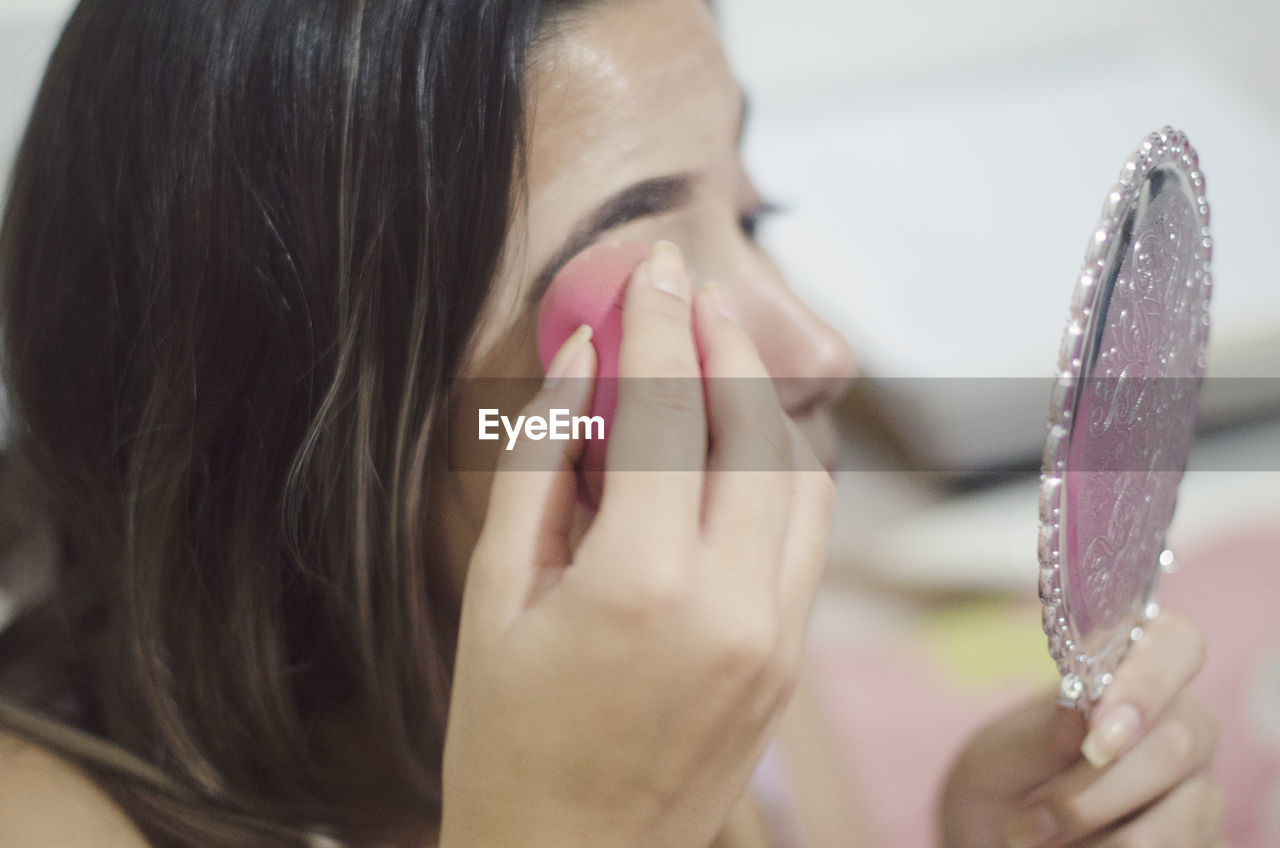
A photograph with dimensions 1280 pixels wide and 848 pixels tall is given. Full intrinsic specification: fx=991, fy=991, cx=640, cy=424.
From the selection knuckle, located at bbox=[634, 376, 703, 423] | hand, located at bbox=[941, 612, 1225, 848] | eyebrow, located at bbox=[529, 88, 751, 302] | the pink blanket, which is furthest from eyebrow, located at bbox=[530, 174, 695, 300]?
the pink blanket

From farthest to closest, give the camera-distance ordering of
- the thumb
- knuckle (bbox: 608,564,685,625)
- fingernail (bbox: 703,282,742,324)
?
the thumb → fingernail (bbox: 703,282,742,324) → knuckle (bbox: 608,564,685,625)

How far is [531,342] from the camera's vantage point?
0.53 meters

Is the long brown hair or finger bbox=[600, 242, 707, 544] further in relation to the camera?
the long brown hair

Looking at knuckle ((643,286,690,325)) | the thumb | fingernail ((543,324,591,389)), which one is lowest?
the thumb

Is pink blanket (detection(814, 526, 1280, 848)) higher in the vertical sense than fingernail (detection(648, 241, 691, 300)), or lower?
lower

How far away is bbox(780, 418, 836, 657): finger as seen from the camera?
42cm

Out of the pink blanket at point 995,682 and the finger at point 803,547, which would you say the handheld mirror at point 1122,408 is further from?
the pink blanket at point 995,682

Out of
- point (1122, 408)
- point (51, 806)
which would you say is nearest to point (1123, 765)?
point (1122, 408)

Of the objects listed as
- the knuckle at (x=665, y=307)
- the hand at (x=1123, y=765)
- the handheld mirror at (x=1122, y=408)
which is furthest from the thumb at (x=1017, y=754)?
the knuckle at (x=665, y=307)

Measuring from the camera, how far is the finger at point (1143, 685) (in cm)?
49

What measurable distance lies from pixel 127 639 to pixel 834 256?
0.92m

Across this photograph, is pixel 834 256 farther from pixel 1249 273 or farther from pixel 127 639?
pixel 127 639

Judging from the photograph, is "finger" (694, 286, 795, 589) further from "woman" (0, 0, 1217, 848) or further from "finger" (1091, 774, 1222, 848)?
"finger" (1091, 774, 1222, 848)

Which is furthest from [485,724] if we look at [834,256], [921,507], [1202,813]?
[834,256]
